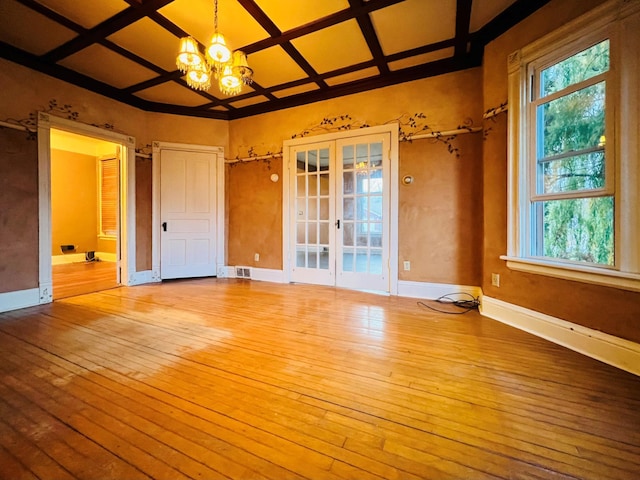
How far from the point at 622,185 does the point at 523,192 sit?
71 centimetres

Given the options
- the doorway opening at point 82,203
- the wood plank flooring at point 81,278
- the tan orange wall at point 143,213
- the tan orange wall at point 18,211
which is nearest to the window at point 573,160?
the tan orange wall at point 143,213

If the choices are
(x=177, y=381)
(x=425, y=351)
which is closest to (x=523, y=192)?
(x=425, y=351)

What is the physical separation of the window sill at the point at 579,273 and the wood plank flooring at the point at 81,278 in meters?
5.14

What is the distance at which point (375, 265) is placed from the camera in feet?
12.7

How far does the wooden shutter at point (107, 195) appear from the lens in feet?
22.1

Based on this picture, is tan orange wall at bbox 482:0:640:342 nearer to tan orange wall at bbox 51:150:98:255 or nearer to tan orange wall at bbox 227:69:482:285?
tan orange wall at bbox 227:69:482:285

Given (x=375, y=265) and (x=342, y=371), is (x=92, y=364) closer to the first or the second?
(x=342, y=371)

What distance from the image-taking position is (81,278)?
4699mm

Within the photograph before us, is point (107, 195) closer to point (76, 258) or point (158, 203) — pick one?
point (76, 258)

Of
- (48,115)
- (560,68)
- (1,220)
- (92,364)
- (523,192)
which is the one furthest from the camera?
(48,115)

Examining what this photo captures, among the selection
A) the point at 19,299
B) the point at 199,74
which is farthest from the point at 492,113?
the point at 19,299

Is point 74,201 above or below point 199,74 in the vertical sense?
below

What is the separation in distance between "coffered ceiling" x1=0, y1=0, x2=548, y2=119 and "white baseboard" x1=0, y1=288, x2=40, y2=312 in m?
2.54

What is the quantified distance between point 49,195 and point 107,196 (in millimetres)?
4018
